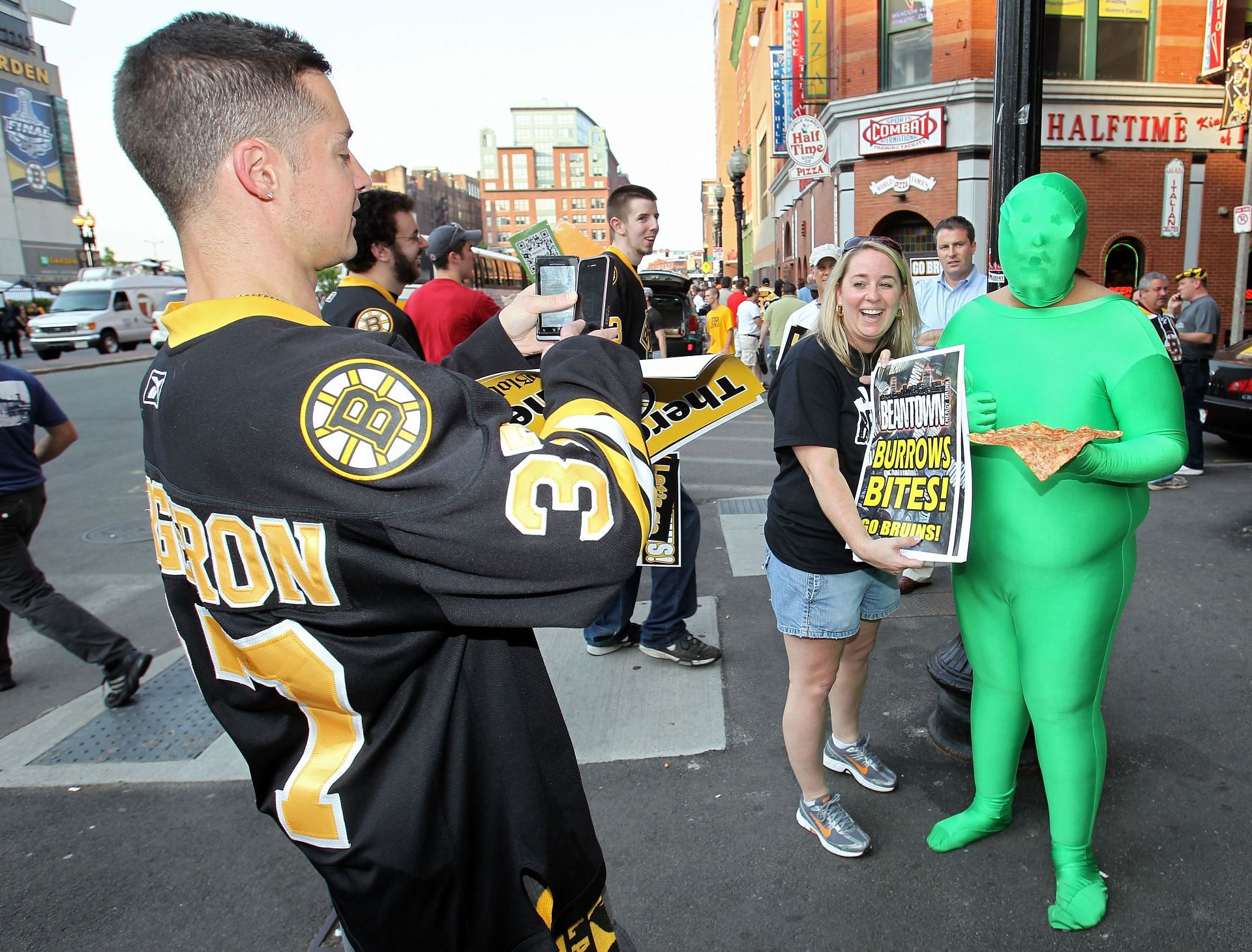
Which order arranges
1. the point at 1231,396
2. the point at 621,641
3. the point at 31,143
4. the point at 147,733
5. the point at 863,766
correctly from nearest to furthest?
the point at 863,766 → the point at 147,733 → the point at 621,641 → the point at 1231,396 → the point at 31,143

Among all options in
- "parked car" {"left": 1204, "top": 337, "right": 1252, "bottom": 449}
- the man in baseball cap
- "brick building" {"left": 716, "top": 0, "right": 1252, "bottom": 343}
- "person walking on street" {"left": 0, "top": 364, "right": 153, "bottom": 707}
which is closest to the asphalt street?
"person walking on street" {"left": 0, "top": 364, "right": 153, "bottom": 707}

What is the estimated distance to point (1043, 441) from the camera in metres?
2.05

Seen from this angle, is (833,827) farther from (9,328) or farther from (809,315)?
(9,328)

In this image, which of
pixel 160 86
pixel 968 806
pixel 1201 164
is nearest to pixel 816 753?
pixel 968 806

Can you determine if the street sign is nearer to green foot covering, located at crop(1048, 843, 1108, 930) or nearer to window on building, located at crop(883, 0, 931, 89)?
window on building, located at crop(883, 0, 931, 89)

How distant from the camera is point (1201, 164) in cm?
1772

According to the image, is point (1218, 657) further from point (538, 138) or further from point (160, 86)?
point (538, 138)

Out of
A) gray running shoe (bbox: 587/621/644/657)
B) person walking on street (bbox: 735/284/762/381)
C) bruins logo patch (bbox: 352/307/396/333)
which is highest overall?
bruins logo patch (bbox: 352/307/396/333)

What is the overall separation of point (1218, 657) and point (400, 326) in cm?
420

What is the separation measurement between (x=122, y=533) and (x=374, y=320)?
4.96m

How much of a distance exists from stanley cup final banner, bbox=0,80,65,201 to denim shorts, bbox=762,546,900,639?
78003 millimetres

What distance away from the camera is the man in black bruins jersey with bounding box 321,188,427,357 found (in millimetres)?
3912

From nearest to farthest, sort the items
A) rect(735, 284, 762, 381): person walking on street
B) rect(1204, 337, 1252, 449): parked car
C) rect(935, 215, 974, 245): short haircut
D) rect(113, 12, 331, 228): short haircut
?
rect(113, 12, 331, 228): short haircut
rect(935, 215, 974, 245): short haircut
rect(1204, 337, 1252, 449): parked car
rect(735, 284, 762, 381): person walking on street

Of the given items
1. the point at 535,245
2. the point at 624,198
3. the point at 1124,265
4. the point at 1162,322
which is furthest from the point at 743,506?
the point at 1124,265
